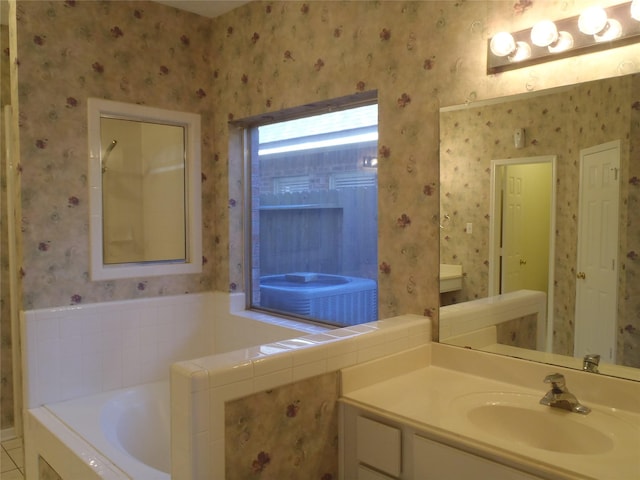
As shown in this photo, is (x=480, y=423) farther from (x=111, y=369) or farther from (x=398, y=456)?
(x=111, y=369)

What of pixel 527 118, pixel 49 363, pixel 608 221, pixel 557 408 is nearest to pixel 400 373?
pixel 557 408

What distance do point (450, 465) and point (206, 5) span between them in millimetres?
2779

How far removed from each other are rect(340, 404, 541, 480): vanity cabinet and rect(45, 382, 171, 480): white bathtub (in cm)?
102

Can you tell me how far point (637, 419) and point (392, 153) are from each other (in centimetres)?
133

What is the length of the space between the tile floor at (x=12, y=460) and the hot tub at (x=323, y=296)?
168 centimetres

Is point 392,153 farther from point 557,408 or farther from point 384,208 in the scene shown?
point 557,408

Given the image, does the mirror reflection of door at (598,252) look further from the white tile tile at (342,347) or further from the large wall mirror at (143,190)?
the large wall mirror at (143,190)

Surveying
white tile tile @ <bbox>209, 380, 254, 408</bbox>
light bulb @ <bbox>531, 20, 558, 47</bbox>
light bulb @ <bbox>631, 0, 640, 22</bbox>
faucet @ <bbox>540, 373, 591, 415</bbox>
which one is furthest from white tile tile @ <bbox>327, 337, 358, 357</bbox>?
light bulb @ <bbox>631, 0, 640, 22</bbox>

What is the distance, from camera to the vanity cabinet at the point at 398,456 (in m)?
1.39

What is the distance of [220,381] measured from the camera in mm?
1399

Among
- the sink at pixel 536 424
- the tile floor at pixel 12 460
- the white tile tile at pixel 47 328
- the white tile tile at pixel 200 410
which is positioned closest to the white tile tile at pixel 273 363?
the white tile tile at pixel 200 410

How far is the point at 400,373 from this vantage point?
1946 mm

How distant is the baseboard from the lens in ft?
10.6

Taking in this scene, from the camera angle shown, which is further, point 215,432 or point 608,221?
point 608,221
